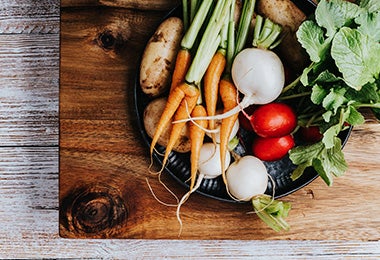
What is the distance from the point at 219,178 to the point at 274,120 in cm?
17

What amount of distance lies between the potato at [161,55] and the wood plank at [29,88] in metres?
0.36

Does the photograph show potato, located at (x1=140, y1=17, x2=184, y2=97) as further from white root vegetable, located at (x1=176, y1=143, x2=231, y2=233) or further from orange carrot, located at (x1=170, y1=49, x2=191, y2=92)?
white root vegetable, located at (x1=176, y1=143, x2=231, y2=233)

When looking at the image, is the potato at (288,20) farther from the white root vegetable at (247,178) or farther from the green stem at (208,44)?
the white root vegetable at (247,178)

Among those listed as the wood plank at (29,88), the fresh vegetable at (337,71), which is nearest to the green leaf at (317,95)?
the fresh vegetable at (337,71)

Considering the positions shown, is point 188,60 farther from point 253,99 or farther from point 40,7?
point 40,7

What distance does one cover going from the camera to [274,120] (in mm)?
1021

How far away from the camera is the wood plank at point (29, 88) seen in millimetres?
1332

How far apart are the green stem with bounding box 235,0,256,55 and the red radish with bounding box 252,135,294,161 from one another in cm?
17

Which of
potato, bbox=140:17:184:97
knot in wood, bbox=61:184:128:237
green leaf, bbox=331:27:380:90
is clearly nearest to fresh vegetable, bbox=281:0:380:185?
green leaf, bbox=331:27:380:90

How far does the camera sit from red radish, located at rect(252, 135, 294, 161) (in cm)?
105

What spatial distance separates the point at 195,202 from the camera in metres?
1.11

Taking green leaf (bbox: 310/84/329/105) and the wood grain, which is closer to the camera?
green leaf (bbox: 310/84/329/105)

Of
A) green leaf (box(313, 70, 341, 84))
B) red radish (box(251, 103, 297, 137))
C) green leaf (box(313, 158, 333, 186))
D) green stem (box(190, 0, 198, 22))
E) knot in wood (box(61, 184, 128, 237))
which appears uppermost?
green stem (box(190, 0, 198, 22))

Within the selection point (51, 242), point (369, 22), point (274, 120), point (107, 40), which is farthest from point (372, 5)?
point (51, 242)
